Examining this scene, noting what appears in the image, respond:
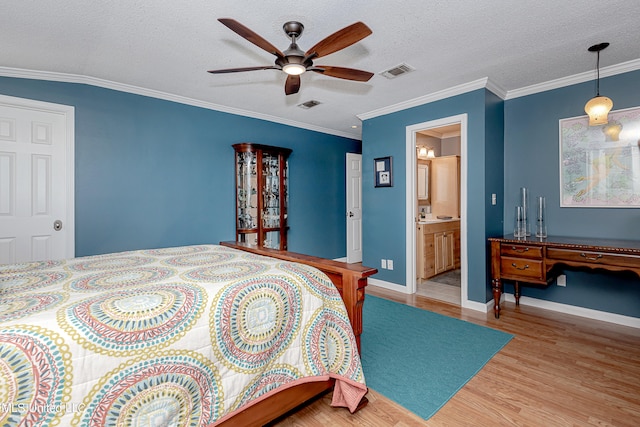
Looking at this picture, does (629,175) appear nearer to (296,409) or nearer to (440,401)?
(440,401)

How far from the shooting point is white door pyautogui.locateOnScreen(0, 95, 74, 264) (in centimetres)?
271

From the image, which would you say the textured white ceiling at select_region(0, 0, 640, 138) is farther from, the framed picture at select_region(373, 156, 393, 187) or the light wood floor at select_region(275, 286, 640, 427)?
the light wood floor at select_region(275, 286, 640, 427)

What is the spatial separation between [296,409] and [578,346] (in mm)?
2313

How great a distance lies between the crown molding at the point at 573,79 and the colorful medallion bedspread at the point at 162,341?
3.27 metres

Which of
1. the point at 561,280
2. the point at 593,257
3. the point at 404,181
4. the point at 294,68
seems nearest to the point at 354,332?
the point at 294,68

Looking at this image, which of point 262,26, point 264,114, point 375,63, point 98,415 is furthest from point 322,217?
point 98,415

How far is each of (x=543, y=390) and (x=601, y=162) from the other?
2.38m

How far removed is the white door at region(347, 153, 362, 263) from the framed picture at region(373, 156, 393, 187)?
1.32 metres

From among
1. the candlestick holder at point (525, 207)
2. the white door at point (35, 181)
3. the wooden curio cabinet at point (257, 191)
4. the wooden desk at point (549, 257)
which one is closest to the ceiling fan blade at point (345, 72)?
the wooden curio cabinet at point (257, 191)

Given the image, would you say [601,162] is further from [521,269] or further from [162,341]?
[162,341]

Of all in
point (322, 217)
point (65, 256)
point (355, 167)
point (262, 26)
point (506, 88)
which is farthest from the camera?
point (355, 167)

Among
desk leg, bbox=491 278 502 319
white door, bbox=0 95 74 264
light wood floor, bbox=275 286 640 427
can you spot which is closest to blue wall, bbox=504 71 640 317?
light wood floor, bbox=275 286 640 427

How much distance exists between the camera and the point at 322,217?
5.12 meters

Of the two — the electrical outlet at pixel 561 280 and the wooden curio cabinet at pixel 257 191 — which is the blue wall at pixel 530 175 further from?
the wooden curio cabinet at pixel 257 191
